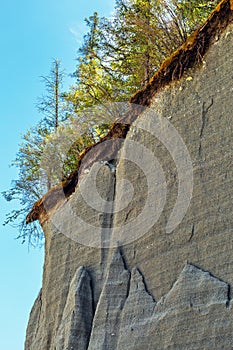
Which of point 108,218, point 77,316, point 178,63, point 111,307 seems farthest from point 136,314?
point 178,63

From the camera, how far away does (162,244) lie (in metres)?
8.73

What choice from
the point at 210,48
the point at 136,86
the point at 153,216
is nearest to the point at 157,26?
the point at 136,86

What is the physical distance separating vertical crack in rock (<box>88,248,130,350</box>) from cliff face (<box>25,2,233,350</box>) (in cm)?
1

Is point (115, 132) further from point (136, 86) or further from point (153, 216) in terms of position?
point (136, 86)

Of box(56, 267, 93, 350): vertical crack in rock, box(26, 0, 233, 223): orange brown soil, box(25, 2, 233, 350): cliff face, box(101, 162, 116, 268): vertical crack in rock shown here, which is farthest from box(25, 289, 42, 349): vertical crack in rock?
box(101, 162, 116, 268): vertical crack in rock

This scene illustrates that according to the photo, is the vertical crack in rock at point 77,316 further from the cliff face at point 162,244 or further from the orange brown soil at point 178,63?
the orange brown soil at point 178,63

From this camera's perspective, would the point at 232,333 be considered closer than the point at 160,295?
Answer: Yes

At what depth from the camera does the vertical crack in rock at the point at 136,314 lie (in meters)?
8.37

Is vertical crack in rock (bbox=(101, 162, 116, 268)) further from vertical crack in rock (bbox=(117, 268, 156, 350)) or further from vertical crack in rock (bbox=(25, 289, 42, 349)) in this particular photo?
vertical crack in rock (bbox=(25, 289, 42, 349))

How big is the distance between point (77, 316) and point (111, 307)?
0.65 m

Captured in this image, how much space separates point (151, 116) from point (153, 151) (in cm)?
54

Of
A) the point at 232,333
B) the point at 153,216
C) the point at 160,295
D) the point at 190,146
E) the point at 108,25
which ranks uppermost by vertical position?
the point at 108,25

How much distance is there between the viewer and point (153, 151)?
9391mm

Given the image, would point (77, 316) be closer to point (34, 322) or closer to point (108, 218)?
point (108, 218)
